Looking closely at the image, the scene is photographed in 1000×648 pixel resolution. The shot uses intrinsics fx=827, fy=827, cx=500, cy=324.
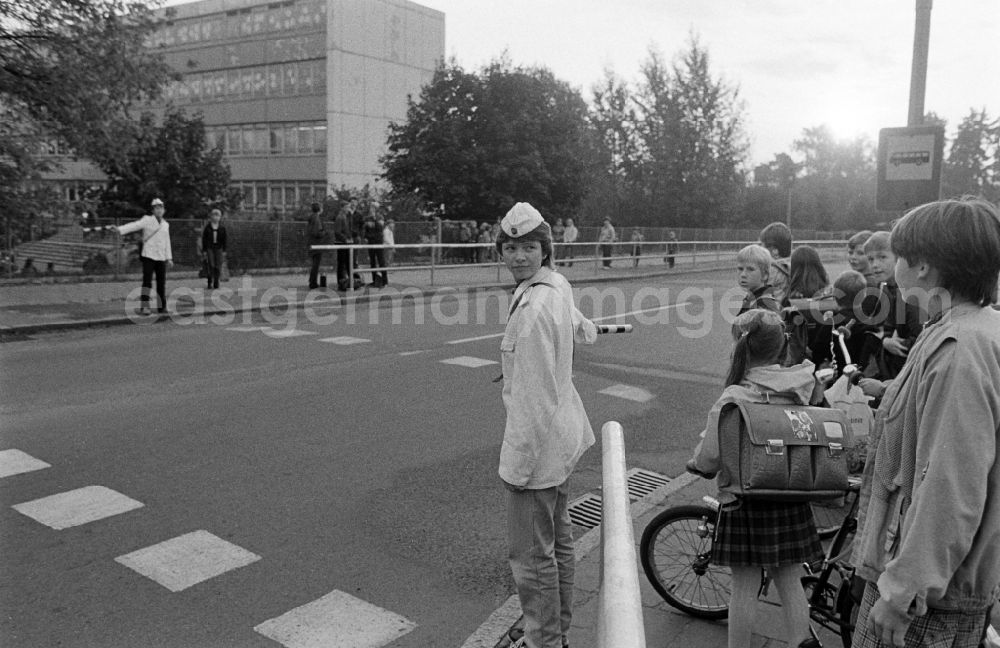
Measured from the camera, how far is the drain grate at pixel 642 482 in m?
5.50

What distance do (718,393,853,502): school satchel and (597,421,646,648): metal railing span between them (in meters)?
1.17

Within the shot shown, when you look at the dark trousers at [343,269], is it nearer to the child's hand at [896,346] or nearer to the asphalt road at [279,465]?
the asphalt road at [279,465]

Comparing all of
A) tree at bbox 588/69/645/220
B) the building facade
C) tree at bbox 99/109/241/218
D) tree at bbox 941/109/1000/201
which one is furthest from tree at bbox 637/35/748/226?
tree at bbox 941/109/1000/201

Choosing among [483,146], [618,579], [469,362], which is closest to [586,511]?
[618,579]

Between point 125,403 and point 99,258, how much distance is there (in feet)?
44.8

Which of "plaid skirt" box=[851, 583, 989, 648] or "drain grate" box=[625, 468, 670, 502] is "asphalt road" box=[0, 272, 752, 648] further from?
"plaid skirt" box=[851, 583, 989, 648]

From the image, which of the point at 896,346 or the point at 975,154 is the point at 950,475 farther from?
the point at 975,154

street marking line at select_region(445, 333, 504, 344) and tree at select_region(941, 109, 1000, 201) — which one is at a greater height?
tree at select_region(941, 109, 1000, 201)

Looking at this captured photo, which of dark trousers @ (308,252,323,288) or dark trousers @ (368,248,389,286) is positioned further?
dark trousers @ (368,248,389,286)

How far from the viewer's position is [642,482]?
576 centimetres

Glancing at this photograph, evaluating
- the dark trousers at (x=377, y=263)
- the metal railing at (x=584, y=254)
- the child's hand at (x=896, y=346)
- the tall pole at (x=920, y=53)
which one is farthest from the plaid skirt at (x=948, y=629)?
the dark trousers at (x=377, y=263)

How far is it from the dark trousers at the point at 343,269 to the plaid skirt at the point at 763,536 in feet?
51.3

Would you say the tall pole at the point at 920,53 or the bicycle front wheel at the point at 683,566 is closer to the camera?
the bicycle front wheel at the point at 683,566

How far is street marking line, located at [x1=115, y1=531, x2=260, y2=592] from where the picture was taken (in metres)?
4.07
